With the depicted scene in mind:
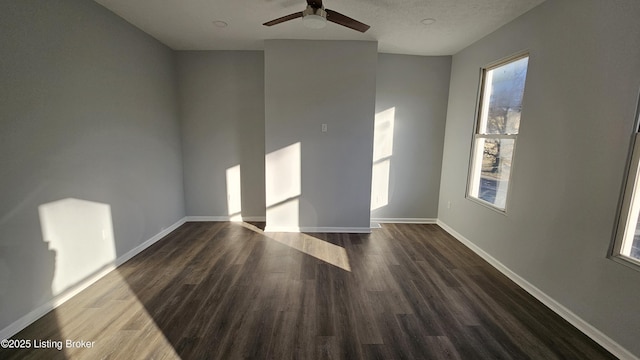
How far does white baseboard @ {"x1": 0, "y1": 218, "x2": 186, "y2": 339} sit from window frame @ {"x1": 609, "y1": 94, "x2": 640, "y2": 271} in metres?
4.18

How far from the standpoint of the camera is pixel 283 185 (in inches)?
150

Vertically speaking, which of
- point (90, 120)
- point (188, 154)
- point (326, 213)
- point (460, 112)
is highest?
point (460, 112)

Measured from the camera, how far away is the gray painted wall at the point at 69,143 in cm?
182

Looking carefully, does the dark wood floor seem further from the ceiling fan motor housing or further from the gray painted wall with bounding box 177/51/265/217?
the ceiling fan motor housing

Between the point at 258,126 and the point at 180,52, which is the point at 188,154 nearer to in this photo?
the point at 258,126

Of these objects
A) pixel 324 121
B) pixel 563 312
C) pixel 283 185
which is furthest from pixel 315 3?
pixel 563 312

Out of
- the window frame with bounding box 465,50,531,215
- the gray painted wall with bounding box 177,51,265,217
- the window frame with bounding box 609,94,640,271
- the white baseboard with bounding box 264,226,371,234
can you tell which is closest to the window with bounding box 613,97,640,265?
the window frame with bounding box 609,94,640,271

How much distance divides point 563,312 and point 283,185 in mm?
3193

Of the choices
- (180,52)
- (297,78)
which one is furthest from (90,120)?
(297,78)

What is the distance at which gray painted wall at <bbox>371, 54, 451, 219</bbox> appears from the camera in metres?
4.04

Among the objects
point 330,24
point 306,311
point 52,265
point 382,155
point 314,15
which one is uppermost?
point 330,24

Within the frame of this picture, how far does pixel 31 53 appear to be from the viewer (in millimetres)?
1933

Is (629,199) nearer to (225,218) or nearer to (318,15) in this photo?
(318,15)

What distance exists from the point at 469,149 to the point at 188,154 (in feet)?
13.8
